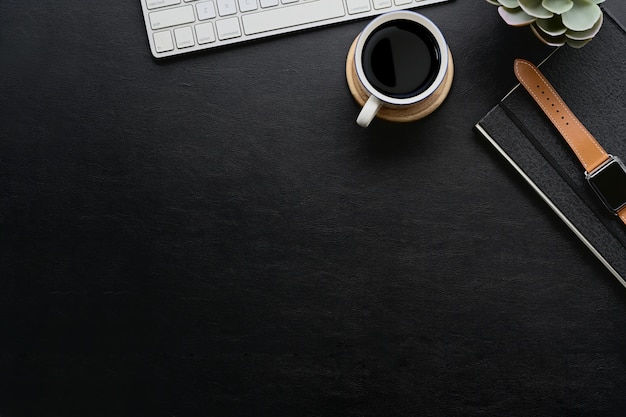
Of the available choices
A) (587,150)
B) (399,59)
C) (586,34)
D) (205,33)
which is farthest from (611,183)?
(205,33)

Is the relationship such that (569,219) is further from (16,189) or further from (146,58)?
(16,189)

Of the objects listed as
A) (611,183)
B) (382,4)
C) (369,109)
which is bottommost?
(611,183)

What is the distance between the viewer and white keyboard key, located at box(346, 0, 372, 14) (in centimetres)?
77

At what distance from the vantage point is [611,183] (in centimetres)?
76

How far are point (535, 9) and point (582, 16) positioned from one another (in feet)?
0.17

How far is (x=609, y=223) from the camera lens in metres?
0.77

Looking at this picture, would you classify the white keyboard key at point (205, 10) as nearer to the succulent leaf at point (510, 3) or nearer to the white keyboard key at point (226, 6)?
the white keyboard key at point (226, 6)

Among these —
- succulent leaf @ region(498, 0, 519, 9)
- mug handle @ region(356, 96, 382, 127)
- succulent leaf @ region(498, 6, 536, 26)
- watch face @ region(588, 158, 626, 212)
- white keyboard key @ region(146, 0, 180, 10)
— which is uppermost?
white keyboard key @ region(146, 0, 180, 10)

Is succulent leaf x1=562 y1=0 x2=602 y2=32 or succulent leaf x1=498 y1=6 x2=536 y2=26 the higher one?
succulent leaf x1=498 y1=6 x2=536 y2=26

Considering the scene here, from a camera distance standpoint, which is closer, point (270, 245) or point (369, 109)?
point (369, 109)

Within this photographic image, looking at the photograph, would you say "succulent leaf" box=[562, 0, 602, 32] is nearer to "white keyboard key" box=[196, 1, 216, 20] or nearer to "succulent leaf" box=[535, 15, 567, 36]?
"succulent leaf" box=[535, 15, 567, 36]

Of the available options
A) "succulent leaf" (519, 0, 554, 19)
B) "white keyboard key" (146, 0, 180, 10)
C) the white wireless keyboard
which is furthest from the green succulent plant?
"white keyboard key" (146, 0, 180, 10)

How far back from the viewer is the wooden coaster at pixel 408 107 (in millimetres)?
761

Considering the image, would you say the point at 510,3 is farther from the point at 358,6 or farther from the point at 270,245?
the point at 270,245
